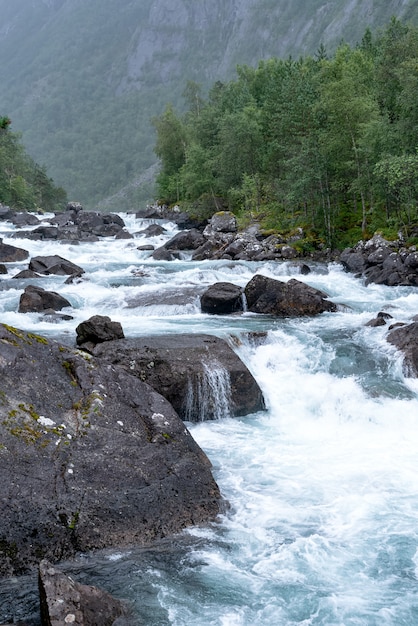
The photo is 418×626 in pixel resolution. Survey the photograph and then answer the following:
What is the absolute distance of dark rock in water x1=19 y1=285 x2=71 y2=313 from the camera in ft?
82.1

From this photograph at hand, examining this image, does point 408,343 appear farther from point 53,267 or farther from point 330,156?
point 330,156

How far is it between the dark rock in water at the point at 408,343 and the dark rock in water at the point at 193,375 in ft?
16.9

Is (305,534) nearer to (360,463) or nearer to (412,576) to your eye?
(412,576)

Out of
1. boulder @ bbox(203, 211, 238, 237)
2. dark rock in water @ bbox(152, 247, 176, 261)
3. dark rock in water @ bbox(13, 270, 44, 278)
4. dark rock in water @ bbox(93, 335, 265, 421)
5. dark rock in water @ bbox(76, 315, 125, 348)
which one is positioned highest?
boulder @ bbox(203, 211, 238, 237)

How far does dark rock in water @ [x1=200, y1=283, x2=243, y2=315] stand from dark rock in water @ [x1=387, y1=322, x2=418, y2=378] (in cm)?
787

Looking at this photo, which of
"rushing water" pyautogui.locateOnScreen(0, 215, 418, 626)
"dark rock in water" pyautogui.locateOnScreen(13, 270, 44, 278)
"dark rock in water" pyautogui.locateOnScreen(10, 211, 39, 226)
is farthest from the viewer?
"dark rock in water" pyautogui.locateOnScreen(10, 211, 39, 226)

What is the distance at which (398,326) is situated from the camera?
21.5 meters

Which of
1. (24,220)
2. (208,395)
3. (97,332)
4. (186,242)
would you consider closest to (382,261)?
(186,242)

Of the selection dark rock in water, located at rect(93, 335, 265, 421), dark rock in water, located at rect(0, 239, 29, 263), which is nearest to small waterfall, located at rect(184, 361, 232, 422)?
dark rock in water, located at rect(93, 335, 265, 421)

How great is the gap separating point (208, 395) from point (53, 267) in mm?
22073

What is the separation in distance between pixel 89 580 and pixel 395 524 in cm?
563

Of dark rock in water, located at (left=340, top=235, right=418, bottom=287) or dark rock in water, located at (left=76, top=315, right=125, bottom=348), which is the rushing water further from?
dark rock in water, located at (left=340, top=235, right=418, bottom=287)

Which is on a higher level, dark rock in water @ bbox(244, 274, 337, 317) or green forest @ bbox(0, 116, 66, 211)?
green forest @ bbox(0, 116, 66, 211)

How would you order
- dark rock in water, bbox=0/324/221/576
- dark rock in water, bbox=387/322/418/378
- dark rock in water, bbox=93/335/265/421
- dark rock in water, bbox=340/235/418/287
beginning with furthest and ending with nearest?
dark rock in water, bbox=340/235/418/287, dark rock in water, bbox=387/322/418/378, dark rock in water, bbox=93/335/265/421, dark rock in water, bbox=0/324/221/576
